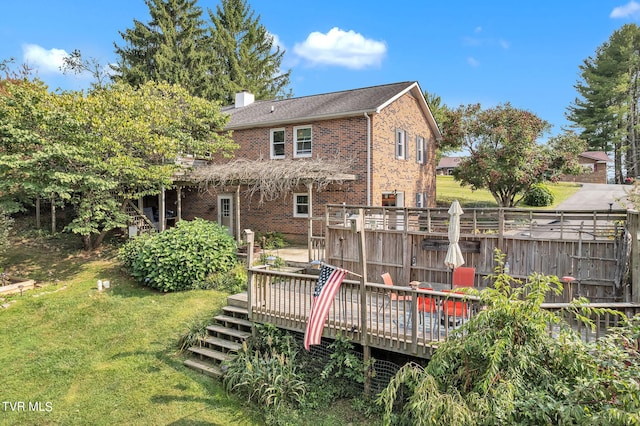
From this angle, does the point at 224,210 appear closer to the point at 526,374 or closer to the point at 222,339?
the point at 222,339

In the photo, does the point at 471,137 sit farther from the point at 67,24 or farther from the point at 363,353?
the point at 67,24

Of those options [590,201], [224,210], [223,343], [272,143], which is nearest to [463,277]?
[223,343]

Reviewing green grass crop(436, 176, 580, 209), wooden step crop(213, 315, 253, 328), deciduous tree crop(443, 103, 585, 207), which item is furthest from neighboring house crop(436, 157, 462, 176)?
wooden step crop(213, 315, 253, 328)

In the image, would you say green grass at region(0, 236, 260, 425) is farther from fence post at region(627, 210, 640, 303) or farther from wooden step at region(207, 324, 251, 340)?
fence post at region(627, 210, 640, 303)

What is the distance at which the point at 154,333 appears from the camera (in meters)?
9.32

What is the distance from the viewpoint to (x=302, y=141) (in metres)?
17.4

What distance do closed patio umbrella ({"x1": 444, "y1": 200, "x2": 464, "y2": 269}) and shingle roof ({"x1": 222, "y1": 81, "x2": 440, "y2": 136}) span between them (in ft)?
26.6

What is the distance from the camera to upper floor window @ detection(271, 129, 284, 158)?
58.8ft

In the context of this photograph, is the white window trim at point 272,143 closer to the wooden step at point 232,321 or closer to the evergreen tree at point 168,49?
the wooden step at point 232,321

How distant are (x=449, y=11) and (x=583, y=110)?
33200 millimetres

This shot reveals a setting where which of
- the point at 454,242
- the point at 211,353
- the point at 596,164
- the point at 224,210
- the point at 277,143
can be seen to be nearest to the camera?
the point at 454,242

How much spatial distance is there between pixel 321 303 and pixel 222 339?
3.65 m

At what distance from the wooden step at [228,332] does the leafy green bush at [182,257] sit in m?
2.94

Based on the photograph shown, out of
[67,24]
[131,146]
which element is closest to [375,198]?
[131,146]
